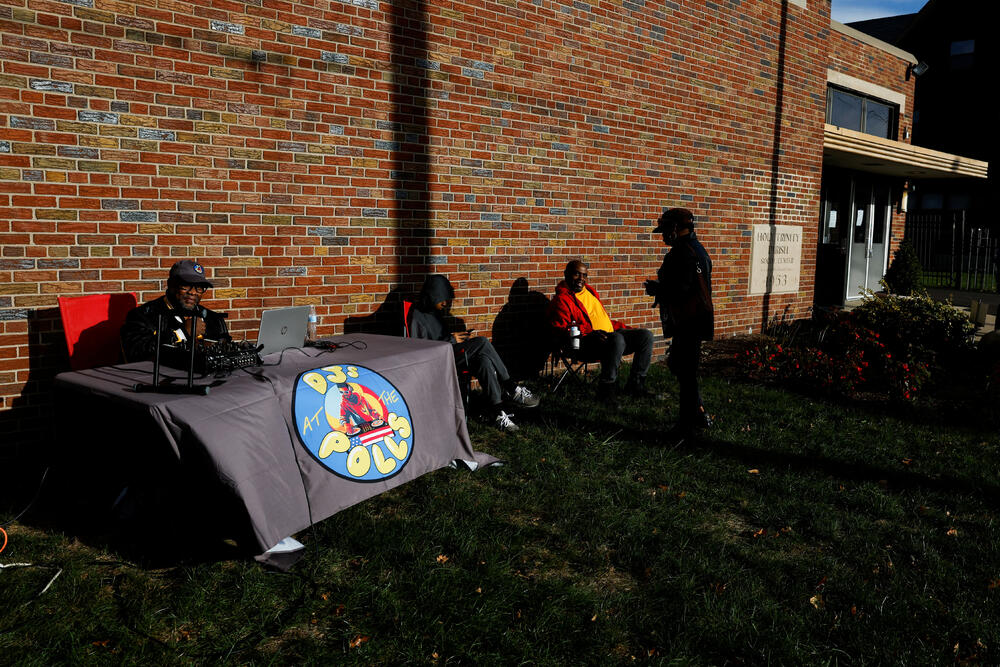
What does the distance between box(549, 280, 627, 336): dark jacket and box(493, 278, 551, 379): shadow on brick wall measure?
202 millimetres

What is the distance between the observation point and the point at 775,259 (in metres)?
10.2

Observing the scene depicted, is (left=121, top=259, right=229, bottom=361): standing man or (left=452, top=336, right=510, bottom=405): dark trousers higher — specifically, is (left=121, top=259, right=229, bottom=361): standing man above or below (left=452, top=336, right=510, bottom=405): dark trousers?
above

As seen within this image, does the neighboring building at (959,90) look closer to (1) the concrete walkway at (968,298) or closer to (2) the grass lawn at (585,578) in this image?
(1) the concrete walkway at (968,298)

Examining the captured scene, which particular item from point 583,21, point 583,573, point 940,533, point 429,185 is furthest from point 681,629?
point 583,21

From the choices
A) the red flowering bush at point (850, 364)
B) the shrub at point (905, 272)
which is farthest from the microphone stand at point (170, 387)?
the shrub at point (905, 272)

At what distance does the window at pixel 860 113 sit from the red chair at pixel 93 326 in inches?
513

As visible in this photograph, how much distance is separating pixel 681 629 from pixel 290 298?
391 cm

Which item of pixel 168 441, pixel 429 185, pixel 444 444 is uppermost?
pixel 429 185

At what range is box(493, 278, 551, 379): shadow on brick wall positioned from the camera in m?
7.16

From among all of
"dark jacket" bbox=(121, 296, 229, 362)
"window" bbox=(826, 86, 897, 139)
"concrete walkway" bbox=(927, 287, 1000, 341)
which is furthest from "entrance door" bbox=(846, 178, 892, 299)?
"dark jacket" bbox=(121, 296, 229, 362)

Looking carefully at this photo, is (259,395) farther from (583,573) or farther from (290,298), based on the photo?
(290,298)

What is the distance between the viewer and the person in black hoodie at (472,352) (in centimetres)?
588

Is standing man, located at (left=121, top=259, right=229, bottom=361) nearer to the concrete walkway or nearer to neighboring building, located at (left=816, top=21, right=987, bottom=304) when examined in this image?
neighboring building, located at (left=816, top=21, right=987, bottom=304)

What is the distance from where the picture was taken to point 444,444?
4680 mm
